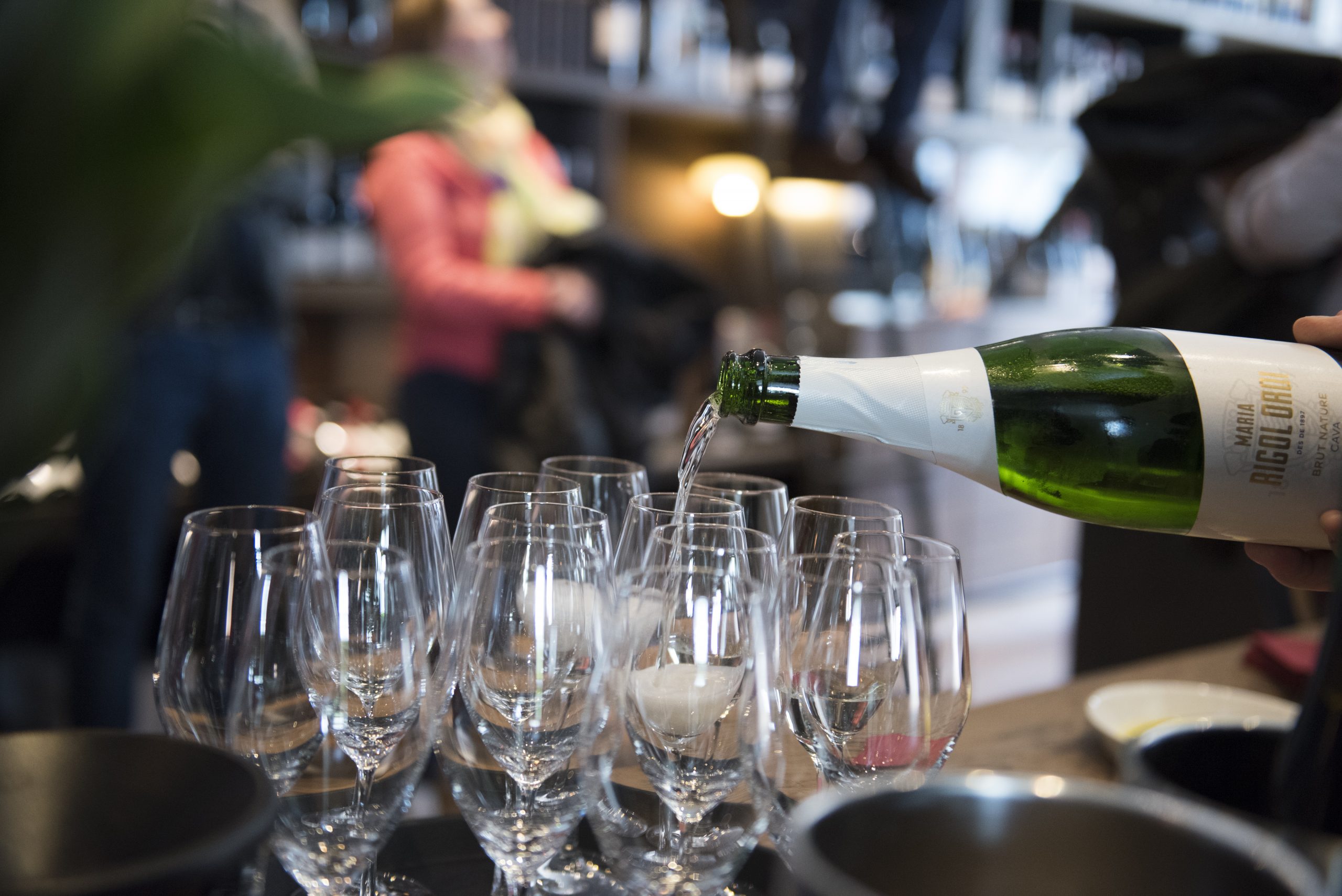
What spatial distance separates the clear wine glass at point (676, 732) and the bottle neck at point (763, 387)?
228mm

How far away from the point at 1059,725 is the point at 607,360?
150cm

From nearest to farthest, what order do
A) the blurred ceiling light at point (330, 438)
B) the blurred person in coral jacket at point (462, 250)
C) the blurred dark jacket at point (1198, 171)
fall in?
the blurred dark jacket at point (1198, 171)
the blurred person in coral jacket at point (462, 250)
the blurred ceiling light at point (330, 438)

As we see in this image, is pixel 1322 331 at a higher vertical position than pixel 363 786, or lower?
higher

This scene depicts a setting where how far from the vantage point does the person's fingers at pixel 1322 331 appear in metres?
0.66

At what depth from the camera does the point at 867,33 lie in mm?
3408

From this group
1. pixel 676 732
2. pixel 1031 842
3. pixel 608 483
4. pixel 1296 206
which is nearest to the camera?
pixel 1031 842

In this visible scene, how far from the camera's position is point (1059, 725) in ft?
2.98

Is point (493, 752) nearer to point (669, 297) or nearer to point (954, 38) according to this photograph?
point (669, 297)

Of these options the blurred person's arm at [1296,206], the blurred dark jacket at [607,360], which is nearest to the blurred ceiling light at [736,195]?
the blurred dark jacket at [607,360]

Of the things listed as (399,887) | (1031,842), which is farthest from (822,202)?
(1031,842)

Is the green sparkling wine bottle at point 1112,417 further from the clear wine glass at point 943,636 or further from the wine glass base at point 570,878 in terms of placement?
the wine glass base at point 570,878

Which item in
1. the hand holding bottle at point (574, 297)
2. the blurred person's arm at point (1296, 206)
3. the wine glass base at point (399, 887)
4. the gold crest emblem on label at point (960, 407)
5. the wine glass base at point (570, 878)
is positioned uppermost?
the blurred person's arm at point (1296, 206)

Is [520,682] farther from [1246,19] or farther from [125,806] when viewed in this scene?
[1246,19]

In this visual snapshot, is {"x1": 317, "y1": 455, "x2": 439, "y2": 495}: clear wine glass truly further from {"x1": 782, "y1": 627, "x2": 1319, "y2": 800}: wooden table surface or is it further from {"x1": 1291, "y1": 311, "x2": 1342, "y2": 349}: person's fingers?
{"x1": 1291, "y1": 311, "x2": 1342, "y2": 349}: person's fingers
